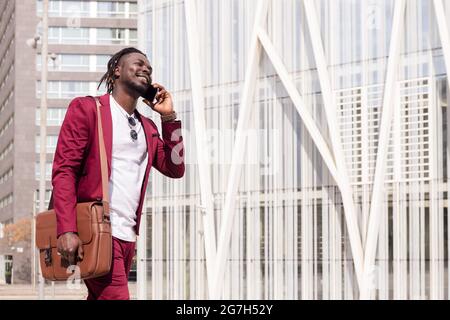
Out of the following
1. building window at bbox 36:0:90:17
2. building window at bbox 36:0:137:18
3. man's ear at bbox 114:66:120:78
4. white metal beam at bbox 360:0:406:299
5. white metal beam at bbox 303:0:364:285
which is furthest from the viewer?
building window at bbox 36:0:90:17

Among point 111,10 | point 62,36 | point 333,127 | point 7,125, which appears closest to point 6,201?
point 7,125

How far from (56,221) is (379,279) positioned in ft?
37.0

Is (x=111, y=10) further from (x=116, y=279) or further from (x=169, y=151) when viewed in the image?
(x=116, y=279)

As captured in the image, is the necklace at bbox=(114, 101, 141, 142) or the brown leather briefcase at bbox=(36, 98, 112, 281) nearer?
the brown leather briefcase at bbox=(36, 98, 112, 281)

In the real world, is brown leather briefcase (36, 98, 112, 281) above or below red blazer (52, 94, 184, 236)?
below

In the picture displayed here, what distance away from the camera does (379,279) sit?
14.5 m

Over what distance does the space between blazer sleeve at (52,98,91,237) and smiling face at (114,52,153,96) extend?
17 cm

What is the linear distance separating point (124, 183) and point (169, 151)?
245 millimetres

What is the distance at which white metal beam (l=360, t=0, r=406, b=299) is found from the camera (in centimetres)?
1353

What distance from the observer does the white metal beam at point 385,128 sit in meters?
13.5

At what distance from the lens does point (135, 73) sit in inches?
144

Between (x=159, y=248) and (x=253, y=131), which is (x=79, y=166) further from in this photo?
(x=159, y=248)

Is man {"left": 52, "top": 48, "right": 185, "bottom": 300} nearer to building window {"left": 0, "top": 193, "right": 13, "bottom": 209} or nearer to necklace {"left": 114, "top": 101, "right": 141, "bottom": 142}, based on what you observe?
necklace {"left": 114, "top": 101, "right": 141, "bottom": 142}

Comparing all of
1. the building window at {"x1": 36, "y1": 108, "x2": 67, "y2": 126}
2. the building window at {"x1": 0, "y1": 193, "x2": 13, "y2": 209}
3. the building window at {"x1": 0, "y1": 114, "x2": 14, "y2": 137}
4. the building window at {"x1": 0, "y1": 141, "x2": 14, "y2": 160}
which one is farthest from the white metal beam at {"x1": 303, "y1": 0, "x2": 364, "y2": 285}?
the building window at {"x1": 0, "y1": 114, "x2": 14, "y2": 137}
